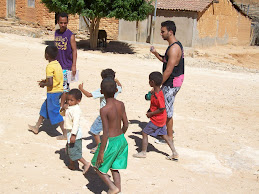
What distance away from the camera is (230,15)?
26.4 metres

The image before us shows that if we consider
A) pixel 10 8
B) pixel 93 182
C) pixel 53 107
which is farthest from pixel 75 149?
pixel 10 8

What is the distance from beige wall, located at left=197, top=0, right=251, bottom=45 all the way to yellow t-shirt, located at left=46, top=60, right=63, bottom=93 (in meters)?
17.7

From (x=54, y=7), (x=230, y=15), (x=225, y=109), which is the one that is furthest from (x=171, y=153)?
(x=230, y=15)

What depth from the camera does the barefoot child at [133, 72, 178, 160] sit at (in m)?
4.87

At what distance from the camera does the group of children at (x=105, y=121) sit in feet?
11.8

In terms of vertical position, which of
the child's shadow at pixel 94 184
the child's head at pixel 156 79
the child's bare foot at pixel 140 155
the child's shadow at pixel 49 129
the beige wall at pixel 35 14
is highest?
the beige wall at pixel 35 14

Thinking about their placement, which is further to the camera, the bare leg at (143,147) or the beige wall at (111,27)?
the beige wall at (111,27)

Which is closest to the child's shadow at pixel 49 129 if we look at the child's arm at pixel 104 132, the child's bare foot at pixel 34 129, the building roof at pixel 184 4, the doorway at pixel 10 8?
the child's bare foot at pixel 34 129

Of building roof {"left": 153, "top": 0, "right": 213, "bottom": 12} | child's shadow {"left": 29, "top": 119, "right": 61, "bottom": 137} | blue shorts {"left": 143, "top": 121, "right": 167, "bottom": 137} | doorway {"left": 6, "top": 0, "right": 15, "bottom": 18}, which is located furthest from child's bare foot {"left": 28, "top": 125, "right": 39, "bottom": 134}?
doorway {"left": 6, "top": 0, "right": 15, "bottom": 18}

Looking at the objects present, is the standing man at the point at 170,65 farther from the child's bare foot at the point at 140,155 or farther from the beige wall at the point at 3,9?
the beige wall at the point at 3,9

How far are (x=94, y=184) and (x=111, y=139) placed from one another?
857 millimetres

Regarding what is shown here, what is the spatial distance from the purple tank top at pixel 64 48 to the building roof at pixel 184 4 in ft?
54.4

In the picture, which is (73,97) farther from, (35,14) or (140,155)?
(35,14)

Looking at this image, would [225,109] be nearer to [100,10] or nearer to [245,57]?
[100,10]
